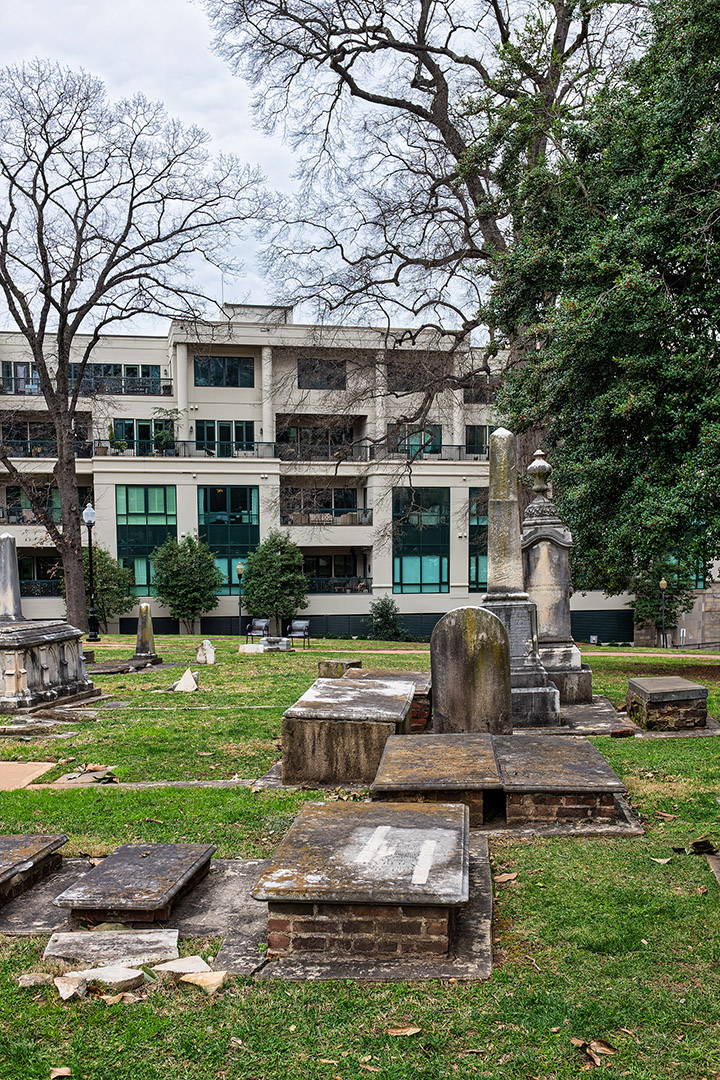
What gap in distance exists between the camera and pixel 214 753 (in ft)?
31.2

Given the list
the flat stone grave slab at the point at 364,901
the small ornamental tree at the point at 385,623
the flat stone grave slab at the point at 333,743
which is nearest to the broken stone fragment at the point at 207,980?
the flat stone grave slab at the point at 364,901

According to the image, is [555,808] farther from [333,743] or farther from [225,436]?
[225,436]

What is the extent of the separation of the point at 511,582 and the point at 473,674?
2281mm

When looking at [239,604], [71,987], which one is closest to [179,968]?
[71,987]

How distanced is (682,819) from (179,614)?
3284cm

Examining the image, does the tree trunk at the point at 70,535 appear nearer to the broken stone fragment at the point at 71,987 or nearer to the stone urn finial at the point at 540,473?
the stone urn finial at the point at 540,473

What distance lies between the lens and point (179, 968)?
4.07m

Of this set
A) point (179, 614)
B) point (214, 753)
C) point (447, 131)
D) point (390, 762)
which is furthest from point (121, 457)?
point (390, 762)

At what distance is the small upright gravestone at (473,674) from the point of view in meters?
8.56

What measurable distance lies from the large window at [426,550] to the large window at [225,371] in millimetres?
9353

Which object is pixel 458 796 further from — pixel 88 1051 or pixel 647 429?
pixel 647 429

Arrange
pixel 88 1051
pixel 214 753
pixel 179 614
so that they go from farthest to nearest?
pixel 179 614 < pixel 214 753 < pixel 88 1051

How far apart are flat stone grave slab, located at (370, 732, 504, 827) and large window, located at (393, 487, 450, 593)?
34190 millimetres

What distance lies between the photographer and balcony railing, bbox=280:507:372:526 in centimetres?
4049
